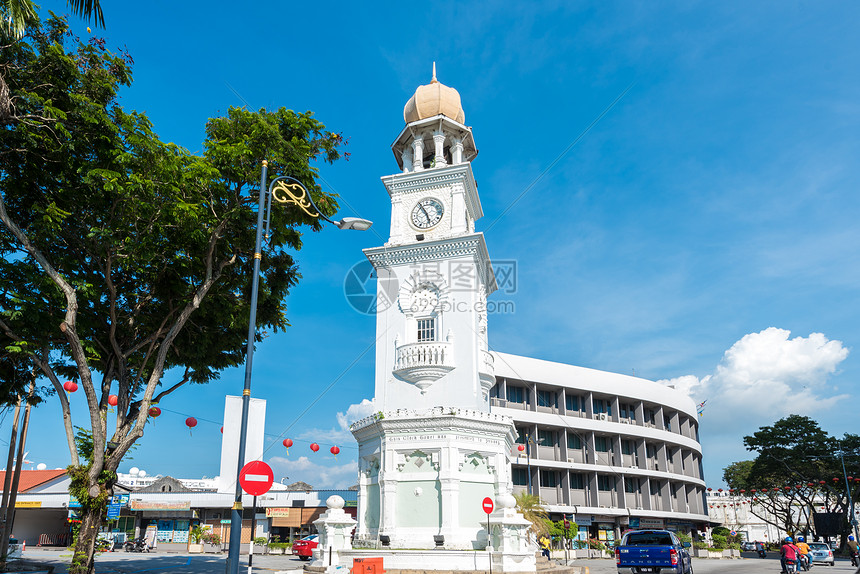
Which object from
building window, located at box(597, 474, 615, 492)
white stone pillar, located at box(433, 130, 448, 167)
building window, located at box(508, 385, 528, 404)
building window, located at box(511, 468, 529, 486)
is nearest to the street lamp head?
white stone pillar, located at box(433, 130, 448, 167)

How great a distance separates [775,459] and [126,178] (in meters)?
65.1

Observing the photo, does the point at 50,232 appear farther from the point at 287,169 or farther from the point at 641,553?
the point at 641,553

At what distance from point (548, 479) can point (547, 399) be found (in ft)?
24.9

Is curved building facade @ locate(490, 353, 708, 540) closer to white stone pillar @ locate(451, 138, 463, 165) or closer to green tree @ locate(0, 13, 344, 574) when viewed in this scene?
white stone pillar @ locate(451, 138, 463, 165)

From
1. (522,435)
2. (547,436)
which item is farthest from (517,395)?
(547,436)

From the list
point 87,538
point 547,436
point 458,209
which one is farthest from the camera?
point 547,436

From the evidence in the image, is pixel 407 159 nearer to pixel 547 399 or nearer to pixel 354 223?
pixel 354 223

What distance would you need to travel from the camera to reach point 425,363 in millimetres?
27953

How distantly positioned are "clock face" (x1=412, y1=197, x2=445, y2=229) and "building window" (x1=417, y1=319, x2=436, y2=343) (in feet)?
17.2

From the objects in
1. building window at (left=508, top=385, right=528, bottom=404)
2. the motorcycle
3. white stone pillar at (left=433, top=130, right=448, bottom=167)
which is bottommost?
the motorcycle

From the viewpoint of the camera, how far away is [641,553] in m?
20.6

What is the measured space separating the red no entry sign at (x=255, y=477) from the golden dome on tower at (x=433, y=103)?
25.2 m

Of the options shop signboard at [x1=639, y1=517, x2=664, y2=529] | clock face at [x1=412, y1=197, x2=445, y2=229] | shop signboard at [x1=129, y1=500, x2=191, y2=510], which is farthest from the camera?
shop signboard at [x1=639, y1=517, x2=664, y2=529]

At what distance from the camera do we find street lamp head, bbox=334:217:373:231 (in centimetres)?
1562
